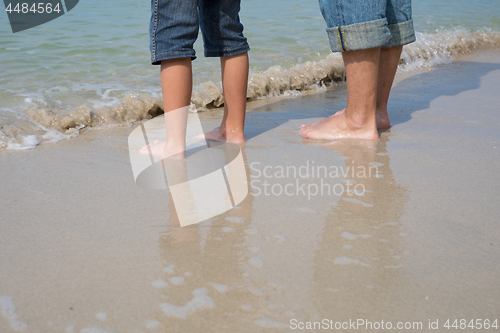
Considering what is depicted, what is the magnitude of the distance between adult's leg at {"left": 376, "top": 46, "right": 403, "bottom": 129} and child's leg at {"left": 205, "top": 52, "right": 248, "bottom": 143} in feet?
2.42

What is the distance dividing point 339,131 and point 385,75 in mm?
436

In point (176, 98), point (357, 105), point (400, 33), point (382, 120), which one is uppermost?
point (400, 33)

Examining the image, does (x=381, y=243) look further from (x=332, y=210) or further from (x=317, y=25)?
(x=317, y=25)

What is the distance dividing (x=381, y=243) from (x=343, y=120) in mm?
1043

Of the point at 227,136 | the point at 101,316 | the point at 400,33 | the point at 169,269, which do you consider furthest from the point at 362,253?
the point at 400,33

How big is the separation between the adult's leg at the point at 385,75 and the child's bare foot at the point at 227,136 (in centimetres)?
75

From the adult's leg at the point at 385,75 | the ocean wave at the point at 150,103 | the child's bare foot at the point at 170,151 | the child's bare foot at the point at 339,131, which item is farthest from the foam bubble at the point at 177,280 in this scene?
the adult's leg at the point at 385,75

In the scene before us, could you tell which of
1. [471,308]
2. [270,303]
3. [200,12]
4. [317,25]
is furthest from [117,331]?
[317,25]

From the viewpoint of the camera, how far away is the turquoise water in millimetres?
2828

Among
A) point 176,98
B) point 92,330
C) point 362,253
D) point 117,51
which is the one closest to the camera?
point 92,330

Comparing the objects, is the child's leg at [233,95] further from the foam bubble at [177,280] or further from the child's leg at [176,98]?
the foam bubble at [177,280]

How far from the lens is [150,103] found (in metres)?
2.79

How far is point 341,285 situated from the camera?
98 cm

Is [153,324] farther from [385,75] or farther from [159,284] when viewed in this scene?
[385,75]
